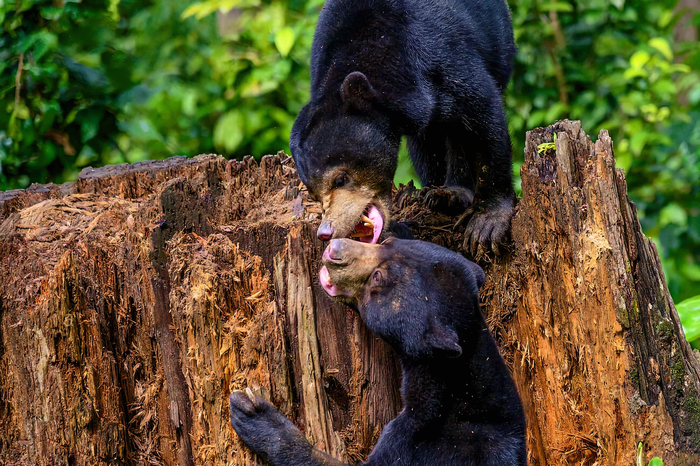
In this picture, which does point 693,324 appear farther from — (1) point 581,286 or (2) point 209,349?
(2) point 209,349

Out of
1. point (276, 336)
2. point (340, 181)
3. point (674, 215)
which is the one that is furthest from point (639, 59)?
point (276, 336)

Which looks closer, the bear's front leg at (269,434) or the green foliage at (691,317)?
the bear's front leg at (269,434)

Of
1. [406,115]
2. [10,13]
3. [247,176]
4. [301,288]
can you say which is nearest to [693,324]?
[406,115]

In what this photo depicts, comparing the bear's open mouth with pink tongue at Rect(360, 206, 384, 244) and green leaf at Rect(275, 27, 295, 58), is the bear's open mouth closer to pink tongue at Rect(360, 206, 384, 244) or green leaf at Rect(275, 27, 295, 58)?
pink tongue at Rect(360, 206, 384, 244)

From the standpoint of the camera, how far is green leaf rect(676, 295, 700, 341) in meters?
4.02

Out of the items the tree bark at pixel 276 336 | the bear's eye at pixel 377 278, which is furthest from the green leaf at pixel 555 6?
the bear's eye at pixel 377 278

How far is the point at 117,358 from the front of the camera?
3.62 meters

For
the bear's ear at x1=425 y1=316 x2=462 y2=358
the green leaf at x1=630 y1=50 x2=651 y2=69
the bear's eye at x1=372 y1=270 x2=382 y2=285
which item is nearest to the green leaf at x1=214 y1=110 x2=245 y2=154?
the green leaf at x1=630 y1=50 x2=651 y2=69

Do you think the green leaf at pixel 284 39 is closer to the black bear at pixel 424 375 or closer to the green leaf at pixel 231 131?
the green leaf at pixel 231 131

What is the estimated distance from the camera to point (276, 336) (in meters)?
3.39

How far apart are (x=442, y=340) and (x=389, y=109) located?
1.33m

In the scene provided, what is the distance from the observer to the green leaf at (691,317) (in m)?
4.02

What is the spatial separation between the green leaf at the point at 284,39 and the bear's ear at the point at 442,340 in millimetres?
3667

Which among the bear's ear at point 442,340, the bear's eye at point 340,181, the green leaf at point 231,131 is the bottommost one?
the bear's ear at point 442,340
